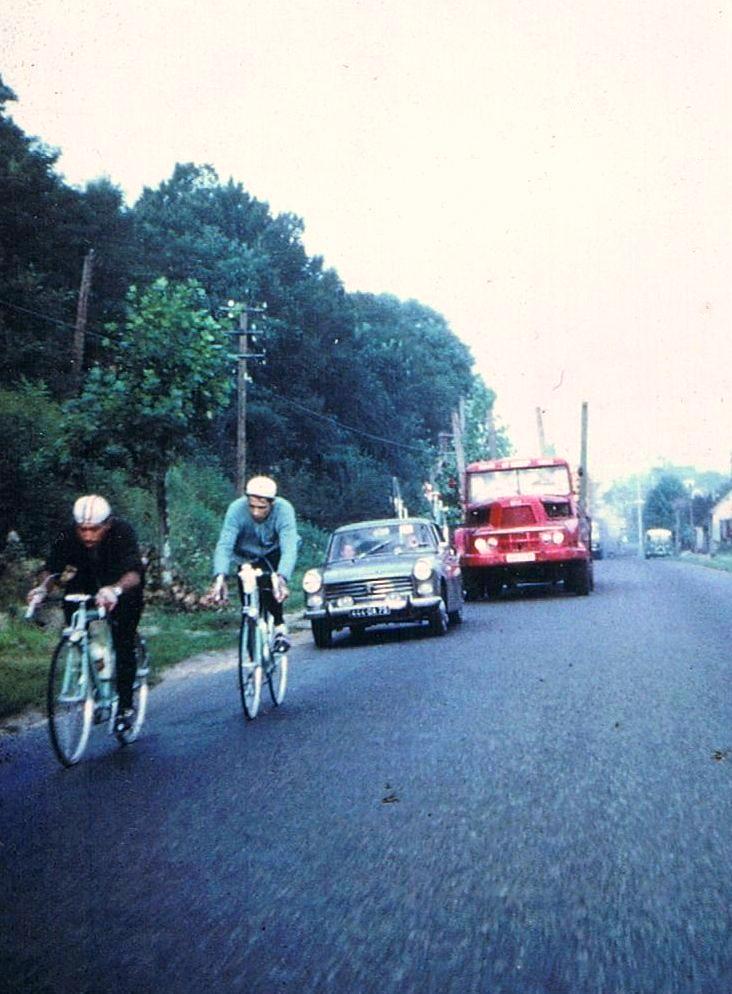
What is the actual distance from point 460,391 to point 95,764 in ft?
228

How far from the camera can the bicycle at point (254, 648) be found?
29.7 ft

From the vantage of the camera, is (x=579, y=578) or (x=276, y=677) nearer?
(x=276, y=677)

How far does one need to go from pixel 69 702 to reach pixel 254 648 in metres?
2.20

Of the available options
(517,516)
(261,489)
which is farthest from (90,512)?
(517,516)

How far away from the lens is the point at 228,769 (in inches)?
275

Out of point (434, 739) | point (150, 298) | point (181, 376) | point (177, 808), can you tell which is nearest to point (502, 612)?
point (181, 376)

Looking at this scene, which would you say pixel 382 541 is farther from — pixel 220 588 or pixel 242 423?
pixel 242 423

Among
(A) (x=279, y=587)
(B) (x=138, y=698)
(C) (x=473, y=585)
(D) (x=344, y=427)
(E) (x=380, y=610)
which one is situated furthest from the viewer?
(D) (x=344, y=427)

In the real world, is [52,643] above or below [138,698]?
above

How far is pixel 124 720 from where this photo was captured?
8.07 m

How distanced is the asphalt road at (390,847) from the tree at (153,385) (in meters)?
11.5

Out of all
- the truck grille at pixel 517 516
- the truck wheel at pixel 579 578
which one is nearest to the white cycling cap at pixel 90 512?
the truck grille at pixel 517 516

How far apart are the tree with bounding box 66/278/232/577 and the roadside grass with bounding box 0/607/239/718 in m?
2.93

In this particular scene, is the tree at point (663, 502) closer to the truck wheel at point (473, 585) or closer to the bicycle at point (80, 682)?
the truck wheel at point (473, 585)
